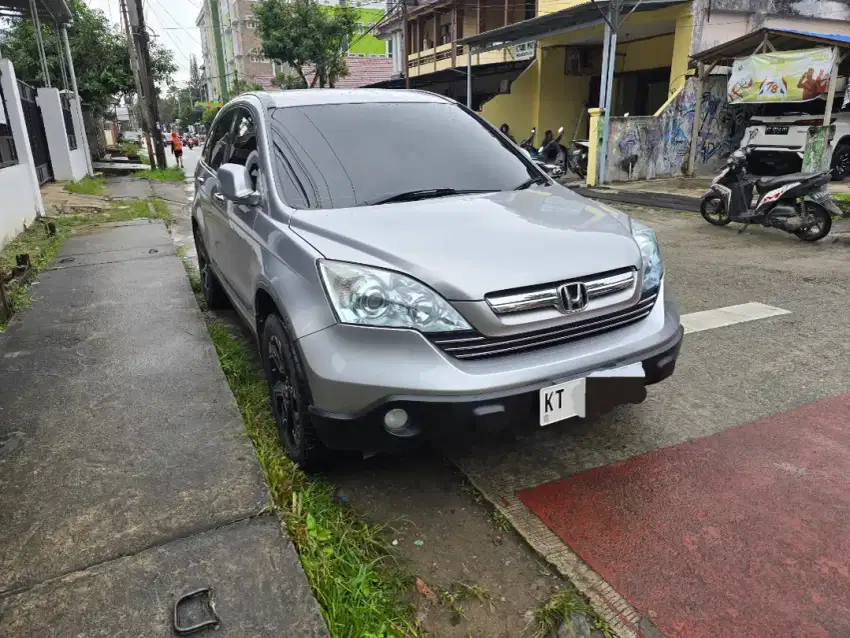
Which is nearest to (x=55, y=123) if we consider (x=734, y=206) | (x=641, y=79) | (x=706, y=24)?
(x=734, y=206)

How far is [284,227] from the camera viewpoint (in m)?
2.79

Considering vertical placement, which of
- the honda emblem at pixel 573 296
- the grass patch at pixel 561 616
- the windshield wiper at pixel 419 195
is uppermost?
the windshield wiper at pixel 419 195

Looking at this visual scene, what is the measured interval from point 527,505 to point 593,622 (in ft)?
2.10

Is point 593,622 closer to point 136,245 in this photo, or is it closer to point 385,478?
point 385,478

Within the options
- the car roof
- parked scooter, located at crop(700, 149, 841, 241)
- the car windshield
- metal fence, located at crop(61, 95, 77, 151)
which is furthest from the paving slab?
metal fence, located at crop(61, 95, 77, 151)

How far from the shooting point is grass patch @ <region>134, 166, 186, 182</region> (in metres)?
18.3

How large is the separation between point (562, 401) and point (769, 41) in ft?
46.1

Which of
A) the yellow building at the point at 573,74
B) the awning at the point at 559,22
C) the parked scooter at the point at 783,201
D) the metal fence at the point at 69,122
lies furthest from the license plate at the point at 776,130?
the metal fence at the point at 69,122

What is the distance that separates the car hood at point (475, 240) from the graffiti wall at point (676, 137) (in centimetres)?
1254

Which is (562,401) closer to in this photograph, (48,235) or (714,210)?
(714,210)

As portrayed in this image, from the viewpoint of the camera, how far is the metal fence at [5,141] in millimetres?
8805

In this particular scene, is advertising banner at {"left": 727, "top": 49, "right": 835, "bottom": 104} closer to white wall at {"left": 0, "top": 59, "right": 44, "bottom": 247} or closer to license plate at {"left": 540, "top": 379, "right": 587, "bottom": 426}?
license plate at {"left": 540, "top": 379, "right": 587, "bottom": 426}

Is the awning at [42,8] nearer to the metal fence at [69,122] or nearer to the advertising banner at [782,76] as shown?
the metal fence at [69,122]

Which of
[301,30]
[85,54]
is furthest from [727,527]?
→ [301,30]
